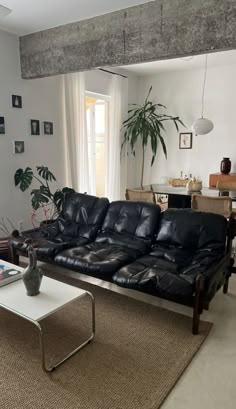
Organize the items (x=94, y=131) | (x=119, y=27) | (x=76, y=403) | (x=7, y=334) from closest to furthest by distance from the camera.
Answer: (x=76, y=403)
(x=7, y=334)
(x=119, y=27)
(x=94, y=131)

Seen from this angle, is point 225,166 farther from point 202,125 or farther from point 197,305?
point 197,305

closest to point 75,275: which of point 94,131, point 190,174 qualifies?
point 94,131

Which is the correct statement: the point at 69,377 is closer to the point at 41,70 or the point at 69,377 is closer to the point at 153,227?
the point at 153,227

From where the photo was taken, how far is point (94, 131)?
5508 millimetres

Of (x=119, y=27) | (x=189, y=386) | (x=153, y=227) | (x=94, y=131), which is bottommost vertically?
(x=189, y=386)

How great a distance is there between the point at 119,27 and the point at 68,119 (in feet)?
5.97

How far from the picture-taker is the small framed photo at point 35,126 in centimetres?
414

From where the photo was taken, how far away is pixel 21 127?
4.03 m

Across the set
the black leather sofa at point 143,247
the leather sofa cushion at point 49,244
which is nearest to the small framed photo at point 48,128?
the black leather sofa at point 143,247

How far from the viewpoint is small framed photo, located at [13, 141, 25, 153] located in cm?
396

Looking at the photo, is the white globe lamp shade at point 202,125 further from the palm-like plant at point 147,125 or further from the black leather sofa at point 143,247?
the black leather sofa at point 143,247

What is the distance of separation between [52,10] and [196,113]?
11.0ft

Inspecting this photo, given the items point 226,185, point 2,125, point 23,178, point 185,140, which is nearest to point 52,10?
point 2,125

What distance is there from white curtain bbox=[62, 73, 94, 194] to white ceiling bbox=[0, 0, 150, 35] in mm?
1111
